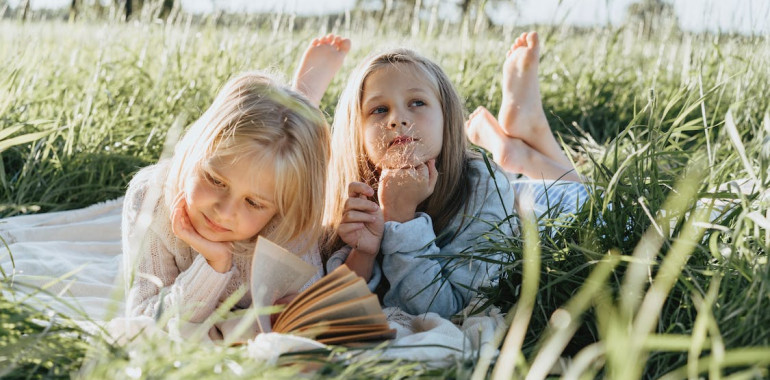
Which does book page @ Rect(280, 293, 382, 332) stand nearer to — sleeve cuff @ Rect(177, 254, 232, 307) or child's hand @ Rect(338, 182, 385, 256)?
sleeve cuff @ Rect(177, 254, 232, 307)

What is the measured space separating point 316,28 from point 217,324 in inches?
159

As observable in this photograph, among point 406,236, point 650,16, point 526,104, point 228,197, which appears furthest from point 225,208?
point 650,16

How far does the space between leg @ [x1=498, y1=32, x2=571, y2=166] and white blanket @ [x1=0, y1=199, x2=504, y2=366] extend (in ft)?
4.54

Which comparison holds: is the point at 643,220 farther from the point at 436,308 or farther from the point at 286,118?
the point at 286,118

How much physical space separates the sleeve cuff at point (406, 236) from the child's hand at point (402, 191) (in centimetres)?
6

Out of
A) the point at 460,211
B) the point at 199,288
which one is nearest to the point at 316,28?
the point at 460,211

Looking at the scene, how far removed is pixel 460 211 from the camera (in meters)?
2.46

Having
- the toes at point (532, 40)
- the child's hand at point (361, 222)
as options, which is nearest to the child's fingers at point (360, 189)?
the child's hand at point (361, 222)

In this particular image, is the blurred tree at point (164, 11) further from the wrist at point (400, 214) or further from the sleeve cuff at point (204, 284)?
the sleeve cuff at point (204, 284)

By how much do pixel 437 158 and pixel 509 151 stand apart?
773 mm

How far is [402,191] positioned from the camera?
2.35 metres

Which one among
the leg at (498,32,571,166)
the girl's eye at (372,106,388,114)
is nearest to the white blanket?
the girl's eye at (372,106,388,114)

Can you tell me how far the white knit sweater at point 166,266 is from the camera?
6.41ft

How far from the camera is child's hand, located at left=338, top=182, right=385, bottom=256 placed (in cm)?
221
